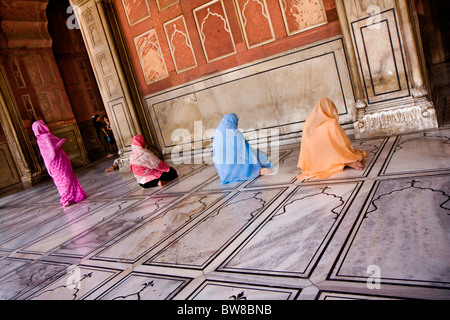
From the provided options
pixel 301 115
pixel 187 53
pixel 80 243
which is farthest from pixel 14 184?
pixel 301 115

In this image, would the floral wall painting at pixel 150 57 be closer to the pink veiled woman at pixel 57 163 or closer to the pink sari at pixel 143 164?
the pink sari at pixel 143 164

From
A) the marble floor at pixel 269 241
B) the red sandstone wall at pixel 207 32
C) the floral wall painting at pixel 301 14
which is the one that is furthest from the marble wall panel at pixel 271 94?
the marble floor at pixel 269 241

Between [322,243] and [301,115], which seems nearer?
[322,243]

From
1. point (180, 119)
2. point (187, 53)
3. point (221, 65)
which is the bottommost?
point (180, 119)

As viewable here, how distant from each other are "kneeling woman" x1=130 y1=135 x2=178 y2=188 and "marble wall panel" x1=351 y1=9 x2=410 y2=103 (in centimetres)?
250

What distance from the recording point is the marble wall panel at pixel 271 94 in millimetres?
3824

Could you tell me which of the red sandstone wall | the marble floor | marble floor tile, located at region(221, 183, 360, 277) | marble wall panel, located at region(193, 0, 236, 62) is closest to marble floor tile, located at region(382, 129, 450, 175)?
the marble floor

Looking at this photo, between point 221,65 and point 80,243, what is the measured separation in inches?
113

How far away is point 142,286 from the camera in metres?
1.85

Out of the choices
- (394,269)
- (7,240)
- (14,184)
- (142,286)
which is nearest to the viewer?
(394,269)

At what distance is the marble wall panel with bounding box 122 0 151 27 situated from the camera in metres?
5.02

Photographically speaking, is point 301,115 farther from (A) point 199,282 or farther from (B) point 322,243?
(A) point 199,282

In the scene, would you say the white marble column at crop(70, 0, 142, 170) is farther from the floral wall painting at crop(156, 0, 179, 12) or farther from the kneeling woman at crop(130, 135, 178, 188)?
the kneeling woman at crop(130, 135, 178, 188)

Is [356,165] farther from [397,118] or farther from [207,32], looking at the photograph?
[207,32]
